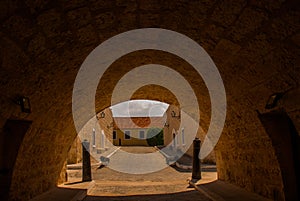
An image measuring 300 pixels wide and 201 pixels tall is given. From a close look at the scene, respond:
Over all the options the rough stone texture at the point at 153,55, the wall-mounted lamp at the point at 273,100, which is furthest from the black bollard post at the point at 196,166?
the wall-mounted lamp at the point at 273,100

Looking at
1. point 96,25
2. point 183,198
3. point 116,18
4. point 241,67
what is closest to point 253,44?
point 241,67

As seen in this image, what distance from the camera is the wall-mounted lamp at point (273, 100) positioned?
458 centimetres

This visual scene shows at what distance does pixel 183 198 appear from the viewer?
8.01 m

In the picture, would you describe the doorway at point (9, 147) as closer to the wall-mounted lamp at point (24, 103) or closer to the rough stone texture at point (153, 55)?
the rough stone texture at point (153, 55)

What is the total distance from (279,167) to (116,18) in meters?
3.97

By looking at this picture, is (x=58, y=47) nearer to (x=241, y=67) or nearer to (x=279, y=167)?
(x=241, y=67)

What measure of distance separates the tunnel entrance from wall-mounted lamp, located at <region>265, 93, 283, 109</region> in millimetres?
627

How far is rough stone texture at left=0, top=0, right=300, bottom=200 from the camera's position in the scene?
11.3ft

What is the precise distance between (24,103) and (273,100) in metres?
3.85

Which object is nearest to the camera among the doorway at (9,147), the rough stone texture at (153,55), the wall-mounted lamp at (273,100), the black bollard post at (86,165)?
the rough stone texture at (153,55)

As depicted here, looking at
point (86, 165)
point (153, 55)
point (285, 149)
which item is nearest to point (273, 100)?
point (285, 149)

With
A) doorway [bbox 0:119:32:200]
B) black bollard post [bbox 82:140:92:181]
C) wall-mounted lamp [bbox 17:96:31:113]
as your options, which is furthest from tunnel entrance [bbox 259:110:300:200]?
black bollard post [bbox 82:140:92:181]

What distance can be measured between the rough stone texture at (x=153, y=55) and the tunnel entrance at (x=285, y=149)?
0.72 ft

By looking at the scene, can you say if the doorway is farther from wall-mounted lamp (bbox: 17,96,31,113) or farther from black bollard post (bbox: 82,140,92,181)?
black bollard post (bbox: 82,140,92,181)
